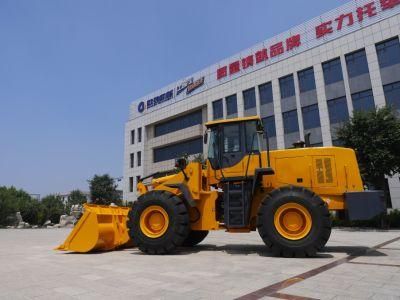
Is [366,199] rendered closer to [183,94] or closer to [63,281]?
[63,281]


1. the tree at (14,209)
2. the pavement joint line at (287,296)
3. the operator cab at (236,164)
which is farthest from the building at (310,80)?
the pavement joint line at (287,296)

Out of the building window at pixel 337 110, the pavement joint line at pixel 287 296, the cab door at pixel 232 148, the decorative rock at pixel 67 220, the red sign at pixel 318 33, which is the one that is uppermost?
the red sign at pixel 318 33

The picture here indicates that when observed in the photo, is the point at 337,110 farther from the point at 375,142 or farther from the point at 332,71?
the point at 375,142

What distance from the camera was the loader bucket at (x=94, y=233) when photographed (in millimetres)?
9258

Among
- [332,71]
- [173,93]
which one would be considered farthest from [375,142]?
[173,93]

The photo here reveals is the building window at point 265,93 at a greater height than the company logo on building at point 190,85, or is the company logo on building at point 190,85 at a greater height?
the company logo on building at point 190,85

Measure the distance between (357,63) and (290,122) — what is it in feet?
25.8

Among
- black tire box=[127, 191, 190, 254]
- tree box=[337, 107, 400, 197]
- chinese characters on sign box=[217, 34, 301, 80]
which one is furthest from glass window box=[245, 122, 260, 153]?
chinese characters on sign box=[217, 34, 301, 80]

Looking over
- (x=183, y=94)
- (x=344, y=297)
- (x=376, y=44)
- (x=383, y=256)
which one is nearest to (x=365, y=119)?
(x=376, y=44)

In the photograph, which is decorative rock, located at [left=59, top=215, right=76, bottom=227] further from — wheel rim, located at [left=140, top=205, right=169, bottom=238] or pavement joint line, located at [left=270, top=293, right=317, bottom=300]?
pavement joint line, located at [left=270, top=293, right=317, bottom=300]

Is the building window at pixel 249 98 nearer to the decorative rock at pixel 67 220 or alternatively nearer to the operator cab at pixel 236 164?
the decorative rock at pixel 67 220

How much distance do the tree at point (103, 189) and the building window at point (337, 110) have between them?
4081cm

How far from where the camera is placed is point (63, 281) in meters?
5.50

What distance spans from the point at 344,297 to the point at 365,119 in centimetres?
1998
